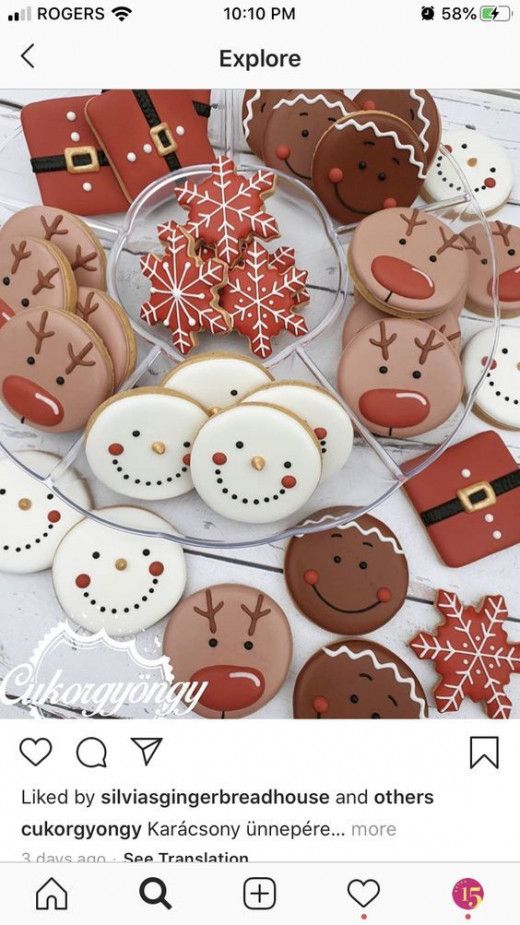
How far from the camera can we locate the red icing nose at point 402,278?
0.70 meters

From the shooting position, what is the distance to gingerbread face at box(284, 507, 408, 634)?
0.77 meters

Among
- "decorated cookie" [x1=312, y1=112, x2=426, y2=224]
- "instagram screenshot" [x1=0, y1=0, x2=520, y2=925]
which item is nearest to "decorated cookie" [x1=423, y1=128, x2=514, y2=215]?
"instagram screenshot" [x1=0, y1=0, x2=520, y2=925]

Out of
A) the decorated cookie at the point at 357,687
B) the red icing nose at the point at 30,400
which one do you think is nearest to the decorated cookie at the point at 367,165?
the red icing nose at the point at 30,400

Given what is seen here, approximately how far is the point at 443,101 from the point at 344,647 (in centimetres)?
60

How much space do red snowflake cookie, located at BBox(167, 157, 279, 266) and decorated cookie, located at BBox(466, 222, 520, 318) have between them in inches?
8.2

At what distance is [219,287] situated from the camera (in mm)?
708

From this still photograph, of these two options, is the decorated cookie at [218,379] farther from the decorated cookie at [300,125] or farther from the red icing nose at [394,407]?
the decorated cookie at [300,125]

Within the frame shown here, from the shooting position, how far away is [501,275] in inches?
32.1
